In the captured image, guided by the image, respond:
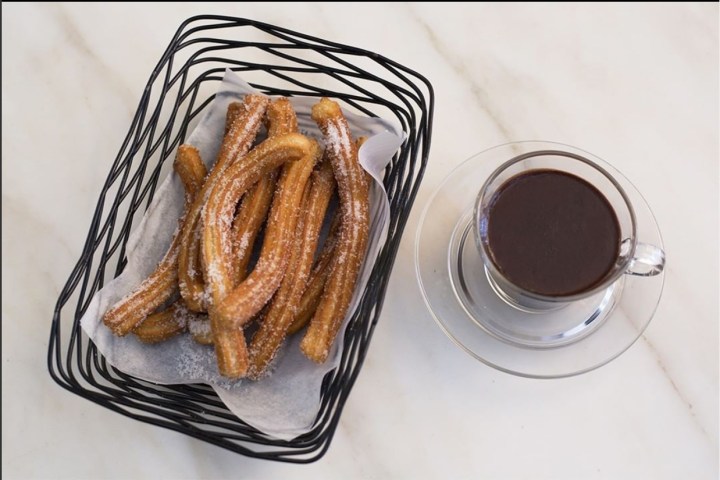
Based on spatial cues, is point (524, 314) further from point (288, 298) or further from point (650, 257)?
point (288, 298)

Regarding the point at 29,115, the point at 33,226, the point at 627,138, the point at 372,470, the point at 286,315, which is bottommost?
the point at 372,470

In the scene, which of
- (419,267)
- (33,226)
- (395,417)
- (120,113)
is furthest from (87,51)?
(395,417)

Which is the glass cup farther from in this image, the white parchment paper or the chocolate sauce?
the white parchment paper

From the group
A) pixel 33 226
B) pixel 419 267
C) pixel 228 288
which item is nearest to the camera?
pixel 228 288

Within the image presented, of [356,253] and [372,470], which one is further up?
[356,253]

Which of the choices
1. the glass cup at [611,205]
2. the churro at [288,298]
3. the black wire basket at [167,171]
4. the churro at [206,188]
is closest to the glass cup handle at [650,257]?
the glass cup at [611,205]

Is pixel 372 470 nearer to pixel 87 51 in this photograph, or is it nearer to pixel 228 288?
pixel 228 288

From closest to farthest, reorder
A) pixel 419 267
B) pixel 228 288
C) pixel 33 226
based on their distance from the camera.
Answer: pixel 228 288 → pixel 419 267 → pixel 33 226

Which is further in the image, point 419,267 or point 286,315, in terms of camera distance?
point 419,267
